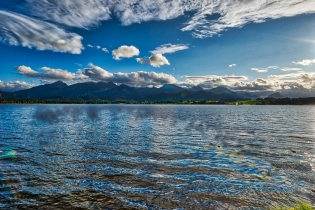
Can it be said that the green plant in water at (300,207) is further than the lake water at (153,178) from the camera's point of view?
No

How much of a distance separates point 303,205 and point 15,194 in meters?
23.6

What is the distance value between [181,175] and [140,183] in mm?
4887

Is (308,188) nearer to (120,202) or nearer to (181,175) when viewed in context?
(181,175)

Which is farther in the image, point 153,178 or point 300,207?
point 153,178

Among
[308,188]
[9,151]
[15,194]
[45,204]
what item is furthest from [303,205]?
[9,151]

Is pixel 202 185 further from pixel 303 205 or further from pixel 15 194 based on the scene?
pixel 15 194

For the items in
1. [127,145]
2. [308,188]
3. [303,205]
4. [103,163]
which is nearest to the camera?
[303,205]

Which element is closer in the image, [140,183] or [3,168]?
[140,183]

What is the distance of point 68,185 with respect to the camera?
791 inches

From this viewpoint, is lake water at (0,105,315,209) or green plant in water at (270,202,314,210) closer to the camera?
green plant in water at (270,202,314,210)

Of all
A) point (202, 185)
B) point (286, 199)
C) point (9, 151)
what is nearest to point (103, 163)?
point (202, 185)

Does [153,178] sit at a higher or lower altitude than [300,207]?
lower

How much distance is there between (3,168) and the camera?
25.2 metres

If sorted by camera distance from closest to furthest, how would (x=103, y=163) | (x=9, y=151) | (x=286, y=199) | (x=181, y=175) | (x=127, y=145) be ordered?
(x=286, y=199) < (x=181, y=175) < (x=103, y=163) < (x=9, y=151) < (x=127, y=145)
